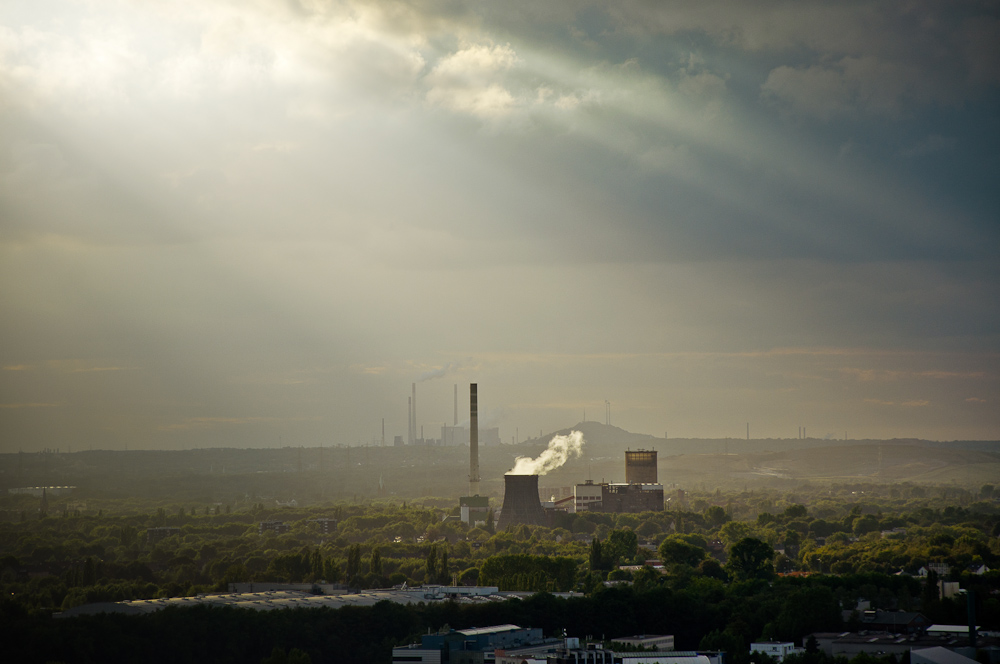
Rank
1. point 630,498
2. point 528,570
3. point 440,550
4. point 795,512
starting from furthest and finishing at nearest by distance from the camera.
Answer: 1. point 630,498
2. point 795,512
3. point 440,550
4. point 528,570

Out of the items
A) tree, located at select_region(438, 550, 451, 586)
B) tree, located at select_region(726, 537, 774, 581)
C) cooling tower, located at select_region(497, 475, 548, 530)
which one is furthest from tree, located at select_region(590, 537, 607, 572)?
cooling tower, located at select_region(497, 475, 548, 530)

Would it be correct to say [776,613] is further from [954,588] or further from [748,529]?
[748,529]

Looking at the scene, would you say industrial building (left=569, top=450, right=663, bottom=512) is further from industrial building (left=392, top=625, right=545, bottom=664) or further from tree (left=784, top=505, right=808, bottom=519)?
industrial building (left=392, top=625, right=545, bottom=664)

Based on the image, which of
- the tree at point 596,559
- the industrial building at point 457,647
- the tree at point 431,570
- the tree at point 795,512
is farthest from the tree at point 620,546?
the tree at point 795,512

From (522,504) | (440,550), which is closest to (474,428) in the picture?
(522,504)

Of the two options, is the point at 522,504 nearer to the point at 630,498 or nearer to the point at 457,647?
the point at 630,498

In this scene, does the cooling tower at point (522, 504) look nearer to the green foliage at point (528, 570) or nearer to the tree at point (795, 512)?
the tree at point (795, 512)

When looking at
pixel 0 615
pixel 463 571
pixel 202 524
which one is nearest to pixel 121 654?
pixel 0 615
